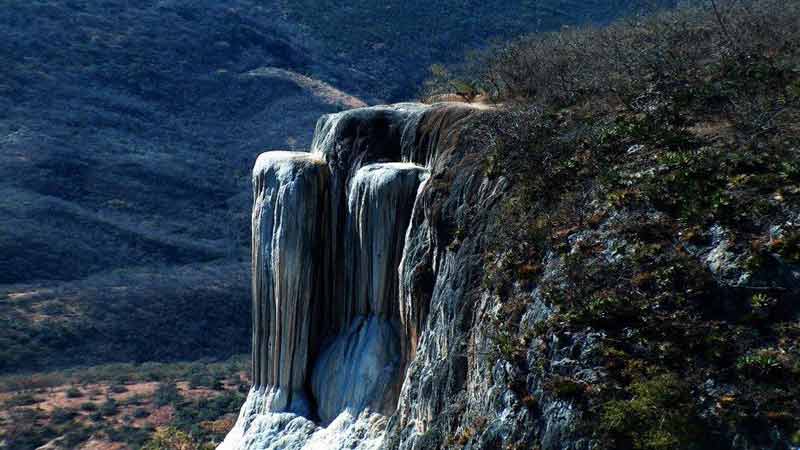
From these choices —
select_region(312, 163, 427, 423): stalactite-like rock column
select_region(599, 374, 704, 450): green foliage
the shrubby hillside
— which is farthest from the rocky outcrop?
the shrubby hillside

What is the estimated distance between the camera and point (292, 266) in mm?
17172

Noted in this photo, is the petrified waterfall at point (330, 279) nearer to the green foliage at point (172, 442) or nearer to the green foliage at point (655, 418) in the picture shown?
the green foliage at point (655, 418)

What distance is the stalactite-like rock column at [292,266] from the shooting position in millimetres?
17078

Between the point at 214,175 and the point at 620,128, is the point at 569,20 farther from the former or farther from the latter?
the point at 620,128

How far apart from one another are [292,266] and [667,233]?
27.4 feet

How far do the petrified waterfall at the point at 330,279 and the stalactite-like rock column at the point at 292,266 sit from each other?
0.06 ft

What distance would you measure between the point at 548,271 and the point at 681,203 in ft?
5.51

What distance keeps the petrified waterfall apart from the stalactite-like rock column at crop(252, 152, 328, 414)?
0.7 inches

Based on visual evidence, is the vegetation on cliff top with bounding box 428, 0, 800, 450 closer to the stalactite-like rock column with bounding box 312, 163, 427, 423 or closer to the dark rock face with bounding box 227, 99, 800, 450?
the dark rock face with bounding box 227, 99, 800, 450

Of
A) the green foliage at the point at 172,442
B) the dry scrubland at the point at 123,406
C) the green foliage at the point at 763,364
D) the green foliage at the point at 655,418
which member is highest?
the green foliage at the point at 763,364

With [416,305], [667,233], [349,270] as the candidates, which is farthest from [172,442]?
[667,233]

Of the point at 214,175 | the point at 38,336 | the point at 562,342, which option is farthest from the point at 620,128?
the point at 214,175

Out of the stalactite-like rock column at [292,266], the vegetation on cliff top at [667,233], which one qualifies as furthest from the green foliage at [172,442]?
the vegetation on cliff top at [667,233]

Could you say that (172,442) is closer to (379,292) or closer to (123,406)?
(123,406)
